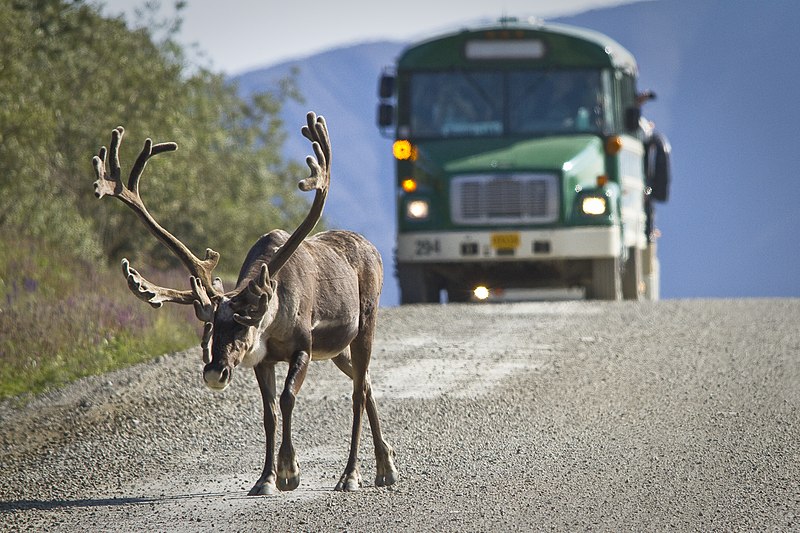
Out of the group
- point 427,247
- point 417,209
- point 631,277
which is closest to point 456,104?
point 417,209

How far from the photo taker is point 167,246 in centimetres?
763

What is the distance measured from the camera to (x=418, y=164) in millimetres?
20094

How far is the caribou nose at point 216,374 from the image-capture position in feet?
22.4

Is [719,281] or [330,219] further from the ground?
[330,219]

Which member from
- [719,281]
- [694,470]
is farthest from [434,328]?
[719,281]

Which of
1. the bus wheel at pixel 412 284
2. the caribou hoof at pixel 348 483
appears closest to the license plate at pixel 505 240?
the bus wheel at pixel 412 284

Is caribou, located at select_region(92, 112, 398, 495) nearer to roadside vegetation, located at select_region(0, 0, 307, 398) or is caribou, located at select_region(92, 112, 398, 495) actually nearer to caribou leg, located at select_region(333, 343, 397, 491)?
caribou leg, located at select_region(333, 343, 397, 491)

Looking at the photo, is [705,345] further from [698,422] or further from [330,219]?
[330,219]

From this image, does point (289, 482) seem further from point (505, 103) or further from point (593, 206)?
point (505, 103)

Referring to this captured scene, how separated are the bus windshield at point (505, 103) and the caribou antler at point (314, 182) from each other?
1217cm

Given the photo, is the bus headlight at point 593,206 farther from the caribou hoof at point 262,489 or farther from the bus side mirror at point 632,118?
the caribou hoof at point 262,489

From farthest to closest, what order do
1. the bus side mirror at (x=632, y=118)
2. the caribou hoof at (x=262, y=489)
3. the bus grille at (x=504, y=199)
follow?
the bus side mirror at (x=632, y=118)
the bus grille at (x=504, y=199)
the caribou hoof at (x=262, y=489)

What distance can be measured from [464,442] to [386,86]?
1097cm

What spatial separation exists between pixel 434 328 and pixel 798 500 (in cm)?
830
